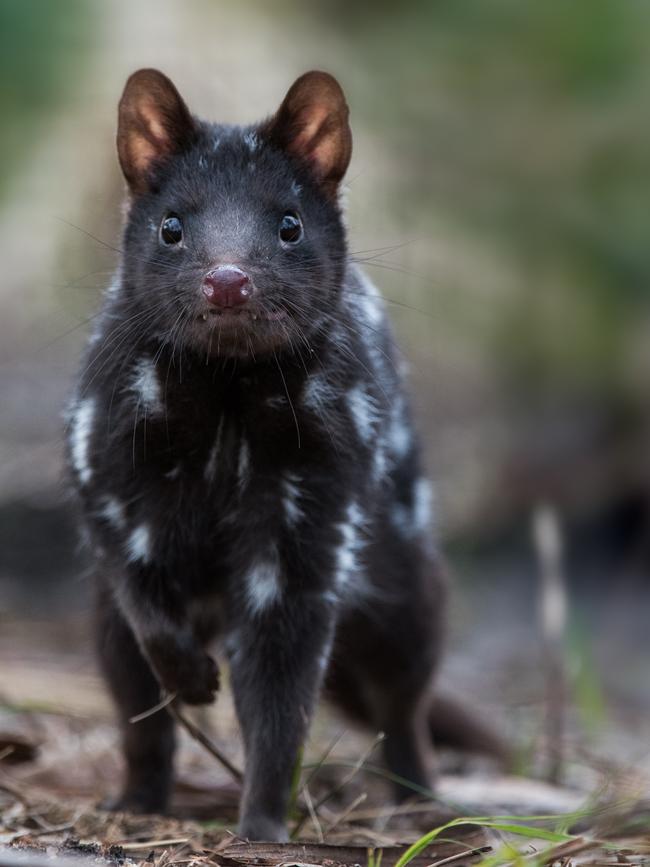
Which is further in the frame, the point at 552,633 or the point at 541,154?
the point at 541,154

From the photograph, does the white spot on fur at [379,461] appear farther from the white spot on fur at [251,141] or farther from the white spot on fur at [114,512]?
the white spot on fur at [251,141]

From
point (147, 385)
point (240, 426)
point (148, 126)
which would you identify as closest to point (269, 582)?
point (240, 426)

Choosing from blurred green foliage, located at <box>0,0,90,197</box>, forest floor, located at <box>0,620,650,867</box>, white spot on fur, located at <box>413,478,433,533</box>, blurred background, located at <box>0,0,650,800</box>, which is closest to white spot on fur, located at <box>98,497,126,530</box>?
forest floor, located at <box>0,620,650,867</box>

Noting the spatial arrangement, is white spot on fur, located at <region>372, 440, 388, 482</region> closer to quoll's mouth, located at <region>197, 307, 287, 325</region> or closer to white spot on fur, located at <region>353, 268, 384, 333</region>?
white spot on fur, located at <region>353, 268, 384, 333</region>

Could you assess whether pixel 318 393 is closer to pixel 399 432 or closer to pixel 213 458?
pixel 213 458

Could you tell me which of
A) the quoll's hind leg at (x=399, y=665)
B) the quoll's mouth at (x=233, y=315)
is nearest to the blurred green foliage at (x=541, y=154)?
the quoll's hind leg at (x=399, y=665)

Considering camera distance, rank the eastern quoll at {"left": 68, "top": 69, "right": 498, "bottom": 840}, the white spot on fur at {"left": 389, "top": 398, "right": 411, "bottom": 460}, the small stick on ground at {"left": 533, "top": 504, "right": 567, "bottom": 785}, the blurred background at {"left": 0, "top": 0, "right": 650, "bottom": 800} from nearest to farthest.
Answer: the eastern quoll at {"left": 68, "top": 69, "right": 498, "bottom": 840} → the white spot on fur at {"left": 389, "top": 398, "right": 411, "bottom": 460} → the small stick on ground at {"left": 533, "top": 504, "right": 567, "bottom": 785} → the blurred background at {"left": 0, "top": 0, "right": 650, "bottom": 800}

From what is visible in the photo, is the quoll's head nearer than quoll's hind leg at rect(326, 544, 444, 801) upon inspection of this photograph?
Yes
